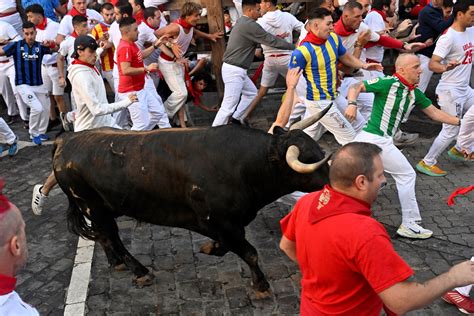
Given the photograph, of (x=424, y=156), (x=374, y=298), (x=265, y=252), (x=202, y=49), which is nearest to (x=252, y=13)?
(x=202, y=49)

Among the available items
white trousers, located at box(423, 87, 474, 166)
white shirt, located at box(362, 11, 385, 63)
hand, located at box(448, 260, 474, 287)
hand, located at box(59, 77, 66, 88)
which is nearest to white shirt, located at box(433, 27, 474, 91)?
white trousers, located at box(423, 87, 474, 166)

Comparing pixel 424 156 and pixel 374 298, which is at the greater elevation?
pixel 374 298

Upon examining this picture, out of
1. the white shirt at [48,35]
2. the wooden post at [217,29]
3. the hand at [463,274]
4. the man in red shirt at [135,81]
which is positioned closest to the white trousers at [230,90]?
the man in red shirt at [135,81]

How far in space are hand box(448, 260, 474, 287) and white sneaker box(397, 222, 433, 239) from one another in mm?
3345

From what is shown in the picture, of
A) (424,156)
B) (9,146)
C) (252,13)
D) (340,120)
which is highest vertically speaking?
(252,13)

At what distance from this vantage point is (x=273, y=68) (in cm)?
957

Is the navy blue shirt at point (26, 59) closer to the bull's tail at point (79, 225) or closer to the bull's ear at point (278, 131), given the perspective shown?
the bull's tail at point (79, 225)

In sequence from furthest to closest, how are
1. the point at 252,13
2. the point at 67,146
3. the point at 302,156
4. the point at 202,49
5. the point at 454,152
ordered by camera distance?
1. the point at 202,49
2. the point at 252,13
3. the point at 454,152
4. the point at 67,146
5. the point at 302,156

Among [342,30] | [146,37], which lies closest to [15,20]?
[146,37]

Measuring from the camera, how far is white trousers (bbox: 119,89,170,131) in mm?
8445

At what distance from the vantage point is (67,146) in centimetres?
561

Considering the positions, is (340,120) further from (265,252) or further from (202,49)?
(202,49)

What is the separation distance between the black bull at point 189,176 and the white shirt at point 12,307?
257 cm

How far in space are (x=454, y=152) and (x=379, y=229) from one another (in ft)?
19.2
